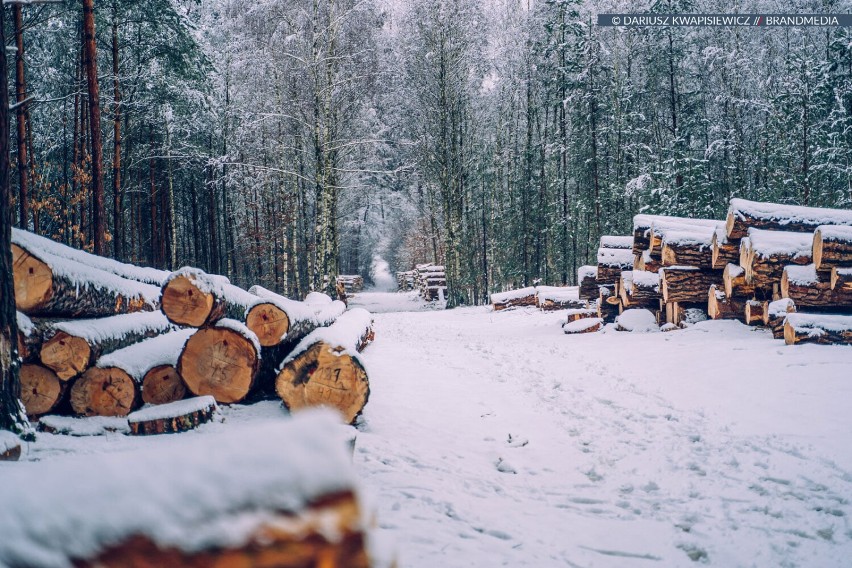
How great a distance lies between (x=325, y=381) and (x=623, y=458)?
8.99ft

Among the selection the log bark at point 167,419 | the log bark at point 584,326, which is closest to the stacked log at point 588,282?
the log bark at point 584,326

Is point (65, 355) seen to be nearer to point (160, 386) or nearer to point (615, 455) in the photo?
point (160, 386)

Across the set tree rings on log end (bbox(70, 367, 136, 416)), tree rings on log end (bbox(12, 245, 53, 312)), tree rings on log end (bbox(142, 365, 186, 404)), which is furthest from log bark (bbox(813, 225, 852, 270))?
tree rings on log end (bbox(12, 245, 53, 312))

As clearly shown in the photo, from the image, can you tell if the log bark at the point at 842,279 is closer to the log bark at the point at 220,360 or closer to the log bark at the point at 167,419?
the log bark at the point at 220,360

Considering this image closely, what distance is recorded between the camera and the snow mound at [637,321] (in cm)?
966

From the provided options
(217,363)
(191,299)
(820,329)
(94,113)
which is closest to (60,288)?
(191,299)

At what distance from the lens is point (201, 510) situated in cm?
79

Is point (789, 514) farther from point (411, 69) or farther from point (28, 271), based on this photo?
point (411, 69)

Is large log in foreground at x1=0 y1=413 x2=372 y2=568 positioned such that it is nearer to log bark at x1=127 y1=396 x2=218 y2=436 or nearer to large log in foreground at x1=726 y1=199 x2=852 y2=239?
log bark at x1=127 y1=396 x2=218 y2=436

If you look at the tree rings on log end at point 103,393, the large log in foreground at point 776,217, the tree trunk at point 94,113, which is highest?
the tree trunk at point 94,113

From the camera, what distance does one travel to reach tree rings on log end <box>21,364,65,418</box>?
447cm

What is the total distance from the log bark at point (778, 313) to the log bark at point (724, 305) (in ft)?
3.28

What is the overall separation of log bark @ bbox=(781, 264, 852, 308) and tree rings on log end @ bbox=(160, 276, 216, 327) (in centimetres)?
753

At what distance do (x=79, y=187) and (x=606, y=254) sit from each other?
13.1m
